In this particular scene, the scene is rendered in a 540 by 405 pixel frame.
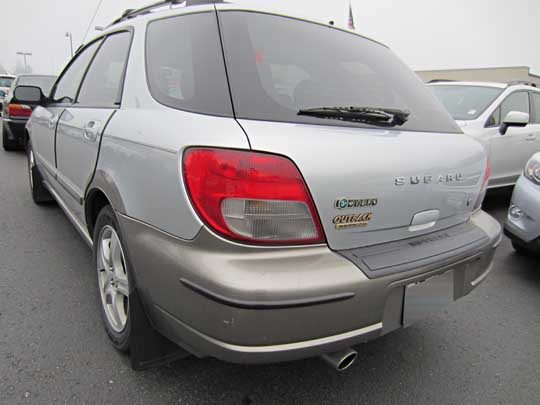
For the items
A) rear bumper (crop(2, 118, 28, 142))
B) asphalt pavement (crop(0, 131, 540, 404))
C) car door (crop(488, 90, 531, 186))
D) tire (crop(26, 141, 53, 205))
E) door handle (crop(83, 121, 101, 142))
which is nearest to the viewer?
asphalt pavement (crop(0, 131, 540, 404))

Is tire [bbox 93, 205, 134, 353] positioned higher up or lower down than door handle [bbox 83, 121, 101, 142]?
lower down

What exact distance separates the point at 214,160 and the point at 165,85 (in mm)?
596

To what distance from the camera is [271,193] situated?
4.36 ft

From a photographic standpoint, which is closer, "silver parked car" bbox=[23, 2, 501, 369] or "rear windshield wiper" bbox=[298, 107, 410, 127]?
"silver parked car" bbox=[23, 2, 501, 369]

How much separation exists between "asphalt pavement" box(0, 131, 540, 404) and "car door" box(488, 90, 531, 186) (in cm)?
237

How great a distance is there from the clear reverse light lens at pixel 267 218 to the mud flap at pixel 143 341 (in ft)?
2.05

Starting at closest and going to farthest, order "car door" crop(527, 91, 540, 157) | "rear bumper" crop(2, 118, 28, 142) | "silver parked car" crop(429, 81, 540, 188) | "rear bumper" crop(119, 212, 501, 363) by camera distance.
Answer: "rear bumper" crop(119, 212, 501, 363) < "silver parked car" crop(429, 81, 540, 188) < "car door" crop(527, 91, 540, 157) < "rear bumper" crop(2, 118, 28, 142)

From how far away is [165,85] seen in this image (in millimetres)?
1718

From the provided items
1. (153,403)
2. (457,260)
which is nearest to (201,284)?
(153,403)

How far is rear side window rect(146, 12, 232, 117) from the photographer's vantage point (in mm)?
1479

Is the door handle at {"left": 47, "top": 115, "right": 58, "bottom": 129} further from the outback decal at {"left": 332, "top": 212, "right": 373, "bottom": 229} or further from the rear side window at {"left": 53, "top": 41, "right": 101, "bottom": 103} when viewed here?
the outback decal at {"left": 332, "top": 212, "right": 373, "bottom": 229}

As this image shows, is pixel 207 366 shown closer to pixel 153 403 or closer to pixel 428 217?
pixel 153 403

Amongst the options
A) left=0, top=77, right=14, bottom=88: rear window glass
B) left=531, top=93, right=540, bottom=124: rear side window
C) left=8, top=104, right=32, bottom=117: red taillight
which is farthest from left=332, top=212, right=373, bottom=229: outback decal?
left=0, top=77, right=14, bottom=88: rear window glass

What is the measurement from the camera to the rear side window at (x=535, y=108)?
5.58 meters
